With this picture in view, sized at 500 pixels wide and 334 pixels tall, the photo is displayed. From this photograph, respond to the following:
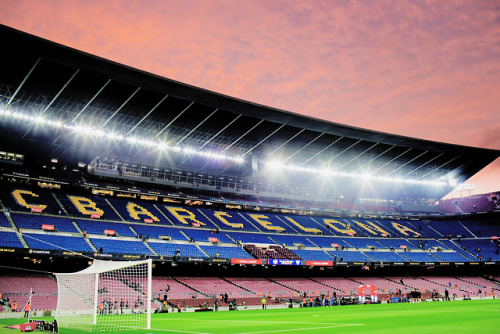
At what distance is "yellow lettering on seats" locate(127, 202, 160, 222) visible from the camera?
146 ft

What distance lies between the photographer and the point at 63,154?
43531mm

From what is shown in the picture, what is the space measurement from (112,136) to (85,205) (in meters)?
9.14

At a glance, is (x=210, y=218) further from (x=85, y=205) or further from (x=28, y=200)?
(x=28, y=200)

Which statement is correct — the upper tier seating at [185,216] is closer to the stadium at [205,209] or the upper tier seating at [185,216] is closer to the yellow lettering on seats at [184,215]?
the yellow lettering on seats at [184,215]

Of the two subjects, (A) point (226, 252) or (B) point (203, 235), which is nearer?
(A) point (226, 252)

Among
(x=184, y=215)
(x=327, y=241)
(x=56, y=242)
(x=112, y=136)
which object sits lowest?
(x=56, y=242)

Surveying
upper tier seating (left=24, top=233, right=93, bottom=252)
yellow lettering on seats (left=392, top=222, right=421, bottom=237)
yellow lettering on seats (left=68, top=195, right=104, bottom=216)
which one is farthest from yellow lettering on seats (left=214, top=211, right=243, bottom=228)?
yellow lettering on seats (left=392, top=222, right=421, bottom=237)

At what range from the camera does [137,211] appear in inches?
1795

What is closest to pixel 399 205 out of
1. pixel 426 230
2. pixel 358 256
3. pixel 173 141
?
pixel 426 230

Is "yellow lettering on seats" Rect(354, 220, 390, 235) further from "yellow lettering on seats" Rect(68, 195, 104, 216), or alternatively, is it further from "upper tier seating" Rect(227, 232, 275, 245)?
"yellow lettering on seats" Rect(68, 195, 104, 216)

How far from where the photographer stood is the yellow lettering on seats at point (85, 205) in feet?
135

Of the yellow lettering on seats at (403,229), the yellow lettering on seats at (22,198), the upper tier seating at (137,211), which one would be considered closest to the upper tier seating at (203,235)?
the upper tier seating at (137,211)

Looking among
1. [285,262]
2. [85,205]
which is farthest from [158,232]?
[285,262]

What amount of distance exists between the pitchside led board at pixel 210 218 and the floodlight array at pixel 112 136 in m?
8.24
